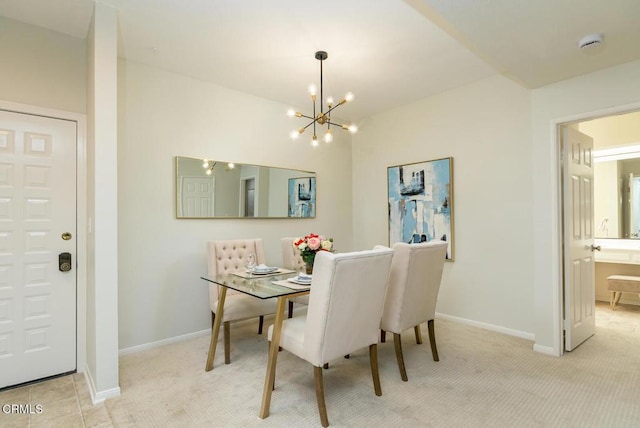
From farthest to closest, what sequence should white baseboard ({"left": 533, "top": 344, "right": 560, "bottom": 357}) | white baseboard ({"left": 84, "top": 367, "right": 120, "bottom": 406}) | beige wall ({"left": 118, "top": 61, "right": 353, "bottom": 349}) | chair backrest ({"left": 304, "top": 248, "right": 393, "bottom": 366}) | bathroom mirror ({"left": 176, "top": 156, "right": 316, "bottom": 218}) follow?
bathroom mirror ({"left": 176, "top": 156, "right": 316, "bottom": 218}) < beige wall ({"left": 118, "top": 61, "right": 353, "bottom": 349}) < white baseboard ({"left": 533, "top": 344, "right": 560, "bottom": 357}) < white baseboard ({"left": 84, "top": 367, "right": 120, "bottom": 406}) < chair backrest ({"left": 304, "top": 248, "right": 393, "bottom": 366})

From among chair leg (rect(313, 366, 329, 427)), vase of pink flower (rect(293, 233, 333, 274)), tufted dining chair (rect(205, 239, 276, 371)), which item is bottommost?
chair leg (rect(313, 366, 329, 427))

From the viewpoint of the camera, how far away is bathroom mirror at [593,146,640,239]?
14.9ft

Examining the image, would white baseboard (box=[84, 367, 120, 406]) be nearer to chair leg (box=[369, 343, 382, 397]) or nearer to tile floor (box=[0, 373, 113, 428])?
tile floor (box=[0, 373, 113, 428])

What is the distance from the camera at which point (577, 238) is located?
3.09 m

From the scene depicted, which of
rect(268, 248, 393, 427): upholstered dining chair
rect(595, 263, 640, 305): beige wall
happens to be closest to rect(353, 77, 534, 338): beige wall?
rect(268, 248, 393, 427): upholstered dining chair

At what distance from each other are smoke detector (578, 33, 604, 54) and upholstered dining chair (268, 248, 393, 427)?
196cm

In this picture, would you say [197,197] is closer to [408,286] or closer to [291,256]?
[291,256]

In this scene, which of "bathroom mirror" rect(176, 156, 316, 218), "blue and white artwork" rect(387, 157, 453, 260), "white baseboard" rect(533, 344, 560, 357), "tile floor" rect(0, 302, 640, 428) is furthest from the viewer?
"blue and white artwork" rect(387, 157, 453, 260)

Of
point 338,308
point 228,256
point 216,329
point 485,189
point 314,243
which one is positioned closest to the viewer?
point 338,308

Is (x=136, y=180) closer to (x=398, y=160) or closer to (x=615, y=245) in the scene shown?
(x=398, y=160)

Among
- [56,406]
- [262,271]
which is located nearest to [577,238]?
[262,271]

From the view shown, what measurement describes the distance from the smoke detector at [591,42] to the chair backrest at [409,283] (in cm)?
169

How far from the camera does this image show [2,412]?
6.85 feet

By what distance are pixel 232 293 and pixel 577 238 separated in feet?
10.9
